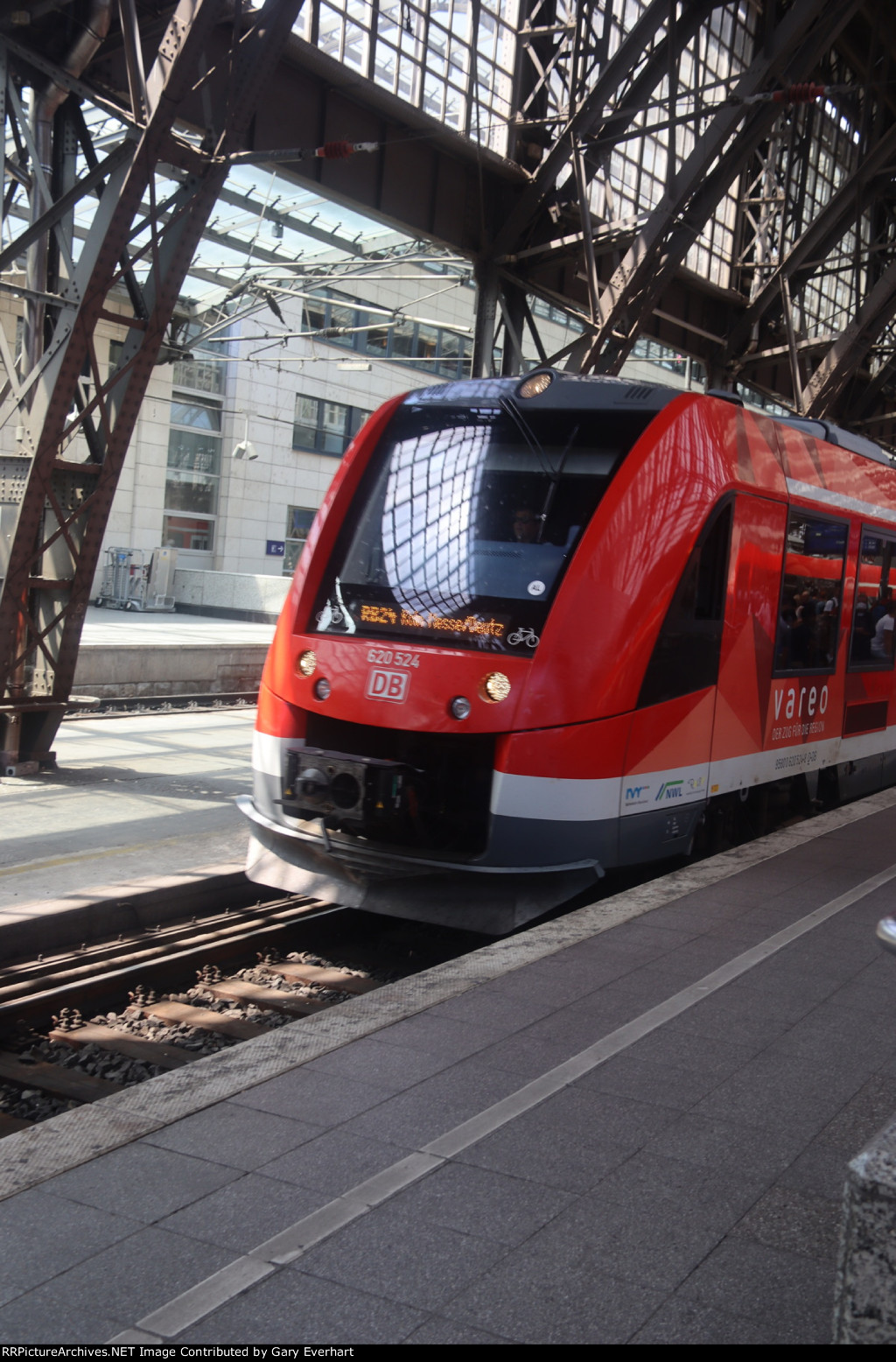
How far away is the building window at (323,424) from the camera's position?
37.9m

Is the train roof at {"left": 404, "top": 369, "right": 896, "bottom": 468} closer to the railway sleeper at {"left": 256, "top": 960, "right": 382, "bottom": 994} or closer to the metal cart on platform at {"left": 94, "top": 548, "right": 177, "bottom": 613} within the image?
the railway sleeper at {"left": 256, "top": 960, "right": 382, "bottom": 994}

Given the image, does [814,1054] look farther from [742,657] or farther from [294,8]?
[294,8]

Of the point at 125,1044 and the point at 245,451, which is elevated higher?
the point at 245,451

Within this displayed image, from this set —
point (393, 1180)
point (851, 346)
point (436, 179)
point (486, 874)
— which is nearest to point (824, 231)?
Answer: point (851, 346)

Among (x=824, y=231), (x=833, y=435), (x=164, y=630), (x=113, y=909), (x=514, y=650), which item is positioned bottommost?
(x=113, y=909)

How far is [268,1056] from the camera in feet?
12.9

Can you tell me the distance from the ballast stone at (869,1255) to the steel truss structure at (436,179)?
8620mm

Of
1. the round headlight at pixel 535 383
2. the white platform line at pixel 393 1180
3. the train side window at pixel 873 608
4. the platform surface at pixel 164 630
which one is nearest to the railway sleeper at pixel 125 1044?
the white platform line at pixel 393 1180

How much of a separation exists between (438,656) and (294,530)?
3351 centimetres

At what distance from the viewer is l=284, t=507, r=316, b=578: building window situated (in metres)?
38.7

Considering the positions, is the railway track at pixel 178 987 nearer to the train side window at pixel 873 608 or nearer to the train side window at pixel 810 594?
the train side window at pixel 810 594

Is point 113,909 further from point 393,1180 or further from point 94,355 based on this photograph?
point 94,355

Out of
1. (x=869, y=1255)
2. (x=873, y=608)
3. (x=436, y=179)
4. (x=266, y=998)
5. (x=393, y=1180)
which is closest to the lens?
(x=869, y=1255)

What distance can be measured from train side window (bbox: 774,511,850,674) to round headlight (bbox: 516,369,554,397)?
2.21 meters
